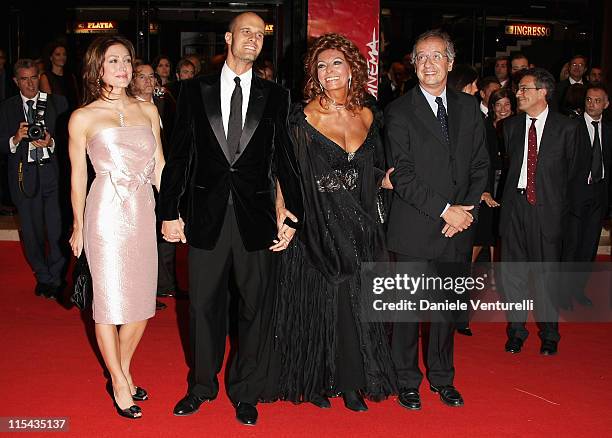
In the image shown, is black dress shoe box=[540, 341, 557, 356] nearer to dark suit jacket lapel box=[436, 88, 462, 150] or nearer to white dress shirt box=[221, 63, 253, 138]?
dark suit jacket lapel box=[436, 88, 462, 150]

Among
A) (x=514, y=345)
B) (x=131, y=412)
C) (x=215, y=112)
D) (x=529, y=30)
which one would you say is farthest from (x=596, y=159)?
(x=529, y=30)

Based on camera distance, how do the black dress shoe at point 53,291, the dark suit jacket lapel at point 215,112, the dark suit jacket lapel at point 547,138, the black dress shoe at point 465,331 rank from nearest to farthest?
1. the dark suit jacket lapel at point 215,112
2. the dark suit jacket lapel at point 547,138
3. the black dress shoe at point 465,331
4. the black dress shoe at point 53,291

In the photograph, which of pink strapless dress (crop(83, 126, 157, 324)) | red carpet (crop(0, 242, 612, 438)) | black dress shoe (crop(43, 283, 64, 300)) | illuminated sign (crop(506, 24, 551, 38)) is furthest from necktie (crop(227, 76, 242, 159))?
illuminated sign (crop(506, 24, 551, 38))

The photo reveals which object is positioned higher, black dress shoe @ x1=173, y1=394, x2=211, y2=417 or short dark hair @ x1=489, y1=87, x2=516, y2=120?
short dark hair @ x1=489, y1=87, x2=516, y2=120

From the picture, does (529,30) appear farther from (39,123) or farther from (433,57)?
(433,57)

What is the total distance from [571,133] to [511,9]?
23.2ft

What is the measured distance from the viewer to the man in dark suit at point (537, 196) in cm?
516

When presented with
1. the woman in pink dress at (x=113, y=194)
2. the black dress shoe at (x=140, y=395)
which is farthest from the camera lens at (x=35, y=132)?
the black dress shoe at (x=140, y=395)

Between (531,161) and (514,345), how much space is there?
3.81 ft

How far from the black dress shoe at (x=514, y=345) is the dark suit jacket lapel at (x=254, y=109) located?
7.80ft

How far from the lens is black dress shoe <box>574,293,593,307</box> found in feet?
21.1

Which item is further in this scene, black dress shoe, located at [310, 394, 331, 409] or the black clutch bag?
black dress shoe, located at [310, 394, 331, 409]

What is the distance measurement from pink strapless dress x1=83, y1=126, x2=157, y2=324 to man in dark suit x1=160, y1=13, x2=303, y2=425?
0.57 feet

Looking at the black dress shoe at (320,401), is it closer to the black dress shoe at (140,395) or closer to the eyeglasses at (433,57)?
the black dress shoe at (140,395)
